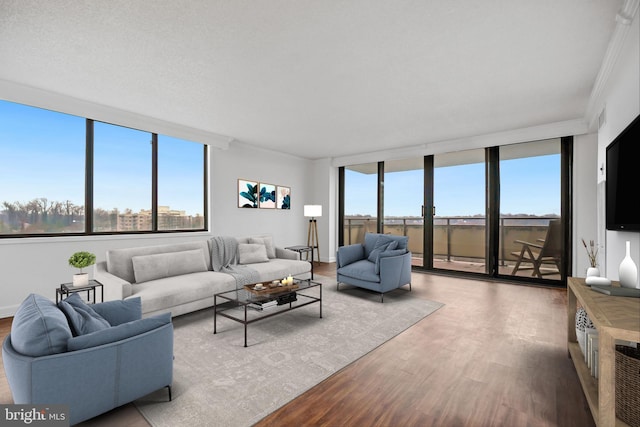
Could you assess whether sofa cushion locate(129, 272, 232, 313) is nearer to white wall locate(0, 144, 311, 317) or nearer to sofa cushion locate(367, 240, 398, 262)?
white wall locate(0, 144, 311, 317)

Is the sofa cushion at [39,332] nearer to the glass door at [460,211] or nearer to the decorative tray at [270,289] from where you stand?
the decorative tray at [270,289]

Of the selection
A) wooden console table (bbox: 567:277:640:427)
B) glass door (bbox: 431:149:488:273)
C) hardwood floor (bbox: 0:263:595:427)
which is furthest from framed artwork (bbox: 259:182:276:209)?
wooden console table (bbox: 567:277:640:427)

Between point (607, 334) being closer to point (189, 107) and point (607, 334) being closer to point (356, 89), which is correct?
point (356, 89)

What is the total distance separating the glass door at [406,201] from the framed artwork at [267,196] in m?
2.60

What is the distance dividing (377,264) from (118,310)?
303cm

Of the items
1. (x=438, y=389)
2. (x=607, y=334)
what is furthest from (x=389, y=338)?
(x=607, y=334)

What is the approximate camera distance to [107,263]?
11.3 ft

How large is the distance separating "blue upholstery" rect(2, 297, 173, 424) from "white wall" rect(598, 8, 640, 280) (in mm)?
3455

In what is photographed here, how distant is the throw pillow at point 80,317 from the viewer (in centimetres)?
177

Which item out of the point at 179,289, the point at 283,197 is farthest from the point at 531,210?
the point at 179,289

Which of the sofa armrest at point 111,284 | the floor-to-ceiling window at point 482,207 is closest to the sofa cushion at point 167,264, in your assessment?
the sofa armrest at point 111,284

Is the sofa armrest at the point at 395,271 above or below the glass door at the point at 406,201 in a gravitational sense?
below

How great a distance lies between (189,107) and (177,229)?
215cm

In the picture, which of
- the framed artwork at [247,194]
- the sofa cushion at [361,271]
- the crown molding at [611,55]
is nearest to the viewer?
the crown molding at [611,55]
